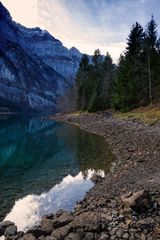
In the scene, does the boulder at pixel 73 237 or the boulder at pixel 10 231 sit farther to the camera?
the boulder at pixel 10 231

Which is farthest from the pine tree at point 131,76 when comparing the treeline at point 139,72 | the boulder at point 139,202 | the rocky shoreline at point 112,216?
the boulder at point 139,202

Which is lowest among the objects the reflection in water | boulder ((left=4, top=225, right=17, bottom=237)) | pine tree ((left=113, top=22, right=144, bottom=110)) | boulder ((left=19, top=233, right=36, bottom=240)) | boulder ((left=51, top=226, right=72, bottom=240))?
the reflection in water

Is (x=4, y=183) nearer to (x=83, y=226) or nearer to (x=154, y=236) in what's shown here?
(x=83, y=226)

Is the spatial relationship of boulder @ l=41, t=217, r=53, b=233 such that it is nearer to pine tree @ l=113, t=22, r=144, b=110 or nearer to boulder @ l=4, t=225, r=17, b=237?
boulder @ l=4, t=225, r=17, b=237

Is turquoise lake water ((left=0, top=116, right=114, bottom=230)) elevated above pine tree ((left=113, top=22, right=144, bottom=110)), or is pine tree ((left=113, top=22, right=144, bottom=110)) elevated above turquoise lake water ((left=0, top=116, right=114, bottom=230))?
pine tree ((left=113, top=22, right=144, bottom=110))

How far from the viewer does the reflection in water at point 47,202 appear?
47.4ft

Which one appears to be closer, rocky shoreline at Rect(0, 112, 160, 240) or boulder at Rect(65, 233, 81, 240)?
boulder at Rect(65, 233, 81, 240)

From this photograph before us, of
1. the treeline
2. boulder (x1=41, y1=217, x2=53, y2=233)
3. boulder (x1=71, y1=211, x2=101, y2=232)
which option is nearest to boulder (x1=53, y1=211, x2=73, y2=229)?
boulder (x1=41, y1=217, x2=53, y2=233)

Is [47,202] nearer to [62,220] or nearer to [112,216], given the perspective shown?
[62,220]

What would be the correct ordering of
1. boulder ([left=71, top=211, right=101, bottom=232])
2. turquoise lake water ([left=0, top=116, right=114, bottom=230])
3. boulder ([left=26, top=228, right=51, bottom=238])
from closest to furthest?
boulder ([left=71, top=211, right=101, bottom=232])
boulder ([left=26, top=228, right=51, bottom=238])
turquoise lake water ([left=0, top=116, right=114, bottom=230])

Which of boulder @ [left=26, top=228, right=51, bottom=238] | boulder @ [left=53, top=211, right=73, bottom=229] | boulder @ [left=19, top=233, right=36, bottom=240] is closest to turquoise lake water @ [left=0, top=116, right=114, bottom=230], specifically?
boulder @ [left=26, top=228, right=51, bottom=238]

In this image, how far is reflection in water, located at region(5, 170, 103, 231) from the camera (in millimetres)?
14438

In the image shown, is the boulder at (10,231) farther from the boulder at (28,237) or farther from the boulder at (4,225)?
the boulder at (28,237)

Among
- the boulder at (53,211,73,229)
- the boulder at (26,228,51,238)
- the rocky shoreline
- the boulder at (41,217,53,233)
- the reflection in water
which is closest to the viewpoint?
the rocky shoreline
